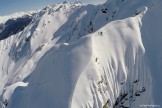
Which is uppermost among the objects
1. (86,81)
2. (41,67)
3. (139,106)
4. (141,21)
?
(141,21)

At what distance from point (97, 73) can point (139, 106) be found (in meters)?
7.26

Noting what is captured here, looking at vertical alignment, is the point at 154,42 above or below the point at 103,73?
above

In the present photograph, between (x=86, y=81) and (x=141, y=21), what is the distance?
739 inches

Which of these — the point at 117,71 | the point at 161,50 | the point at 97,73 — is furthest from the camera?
the point at 161,50

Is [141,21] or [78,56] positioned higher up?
[141,21]

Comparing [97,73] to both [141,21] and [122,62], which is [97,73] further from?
[141,21]

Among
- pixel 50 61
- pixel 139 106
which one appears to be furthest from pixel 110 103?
pixel 50 61

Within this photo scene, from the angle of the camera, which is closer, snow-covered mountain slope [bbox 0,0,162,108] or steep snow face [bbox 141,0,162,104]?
snow-covered mountain slope [bbox 0,0,162,108]

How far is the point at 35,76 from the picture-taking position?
45.5m

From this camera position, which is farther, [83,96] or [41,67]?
[41,67]

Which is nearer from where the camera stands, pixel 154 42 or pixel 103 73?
pixel 103 73

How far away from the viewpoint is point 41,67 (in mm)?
46125

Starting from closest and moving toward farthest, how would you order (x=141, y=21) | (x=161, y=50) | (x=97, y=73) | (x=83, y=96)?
(x=83, y=96), (x=97, y=73), (x=161, y=50), (x=141, y=21)

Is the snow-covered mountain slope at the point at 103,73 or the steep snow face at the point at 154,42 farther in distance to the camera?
the steep snow face at the point at 154,42
